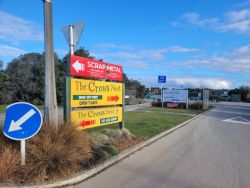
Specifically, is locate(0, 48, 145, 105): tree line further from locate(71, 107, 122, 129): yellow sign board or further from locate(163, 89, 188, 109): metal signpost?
locate(71, 107, 122, 129): yellow sign board

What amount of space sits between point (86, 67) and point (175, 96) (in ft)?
80.2

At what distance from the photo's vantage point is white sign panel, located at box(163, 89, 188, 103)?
98.5 feet

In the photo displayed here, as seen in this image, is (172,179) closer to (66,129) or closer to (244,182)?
(244,182)

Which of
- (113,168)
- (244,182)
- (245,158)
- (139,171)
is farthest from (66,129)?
(245,158)

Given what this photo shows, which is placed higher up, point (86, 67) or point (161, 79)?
point (161, 79)

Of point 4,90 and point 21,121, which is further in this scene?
point 4,90

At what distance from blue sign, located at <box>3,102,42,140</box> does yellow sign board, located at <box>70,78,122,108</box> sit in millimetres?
2149

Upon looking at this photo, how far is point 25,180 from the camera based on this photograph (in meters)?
4.19

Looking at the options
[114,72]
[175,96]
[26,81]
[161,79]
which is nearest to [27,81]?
[26,81]

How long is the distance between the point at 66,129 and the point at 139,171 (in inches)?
73.6

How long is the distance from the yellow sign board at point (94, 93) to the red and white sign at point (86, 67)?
0.25 meters

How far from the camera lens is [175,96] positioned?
30734 millimetres

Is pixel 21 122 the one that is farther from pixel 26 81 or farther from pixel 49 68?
pixel 26 81

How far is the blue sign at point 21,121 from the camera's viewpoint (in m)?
4.41
